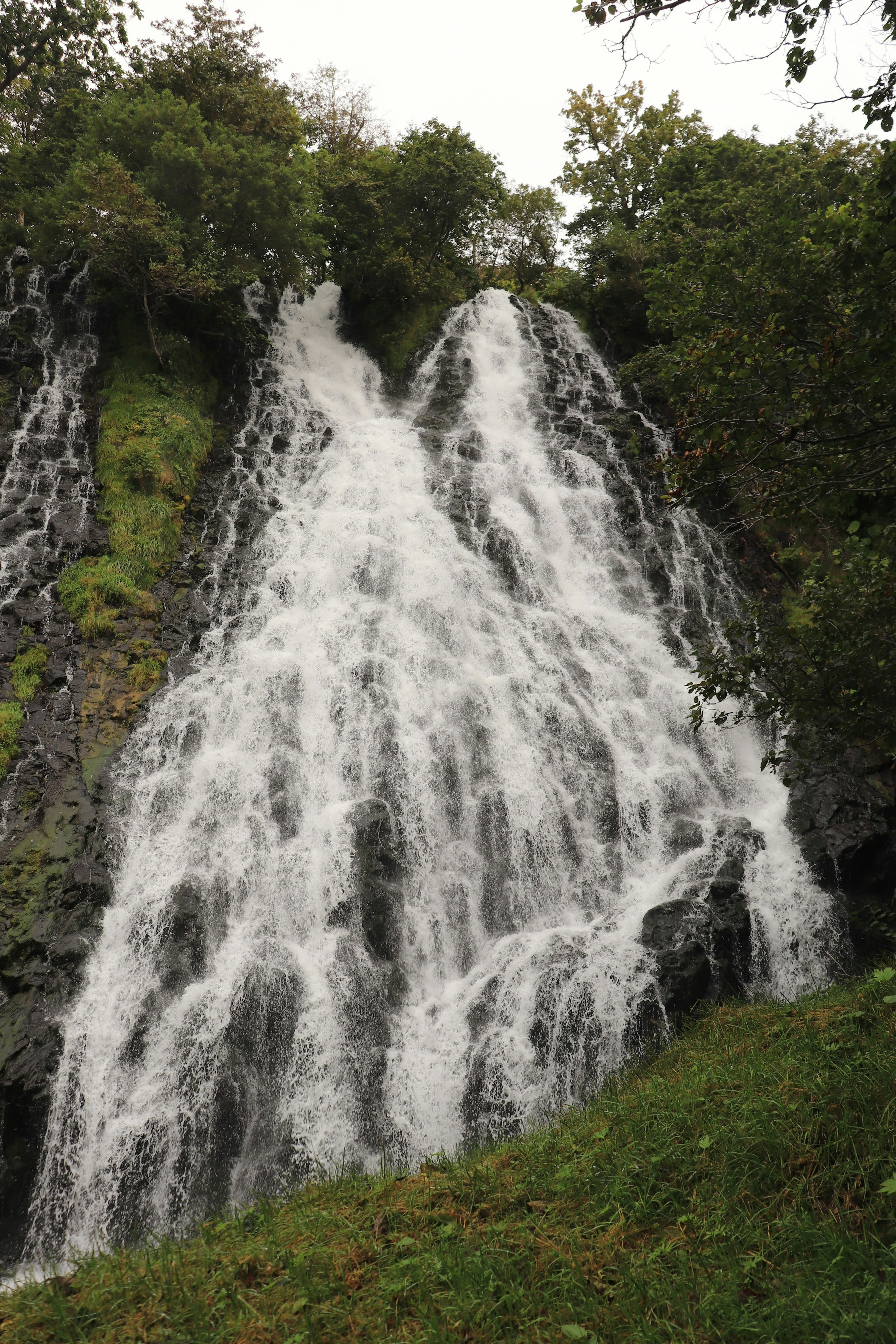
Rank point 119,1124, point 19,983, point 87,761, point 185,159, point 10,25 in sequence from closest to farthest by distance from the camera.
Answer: point 119,1124 < point 19,983 < point 87,761 < point 10,25 < point 185,159

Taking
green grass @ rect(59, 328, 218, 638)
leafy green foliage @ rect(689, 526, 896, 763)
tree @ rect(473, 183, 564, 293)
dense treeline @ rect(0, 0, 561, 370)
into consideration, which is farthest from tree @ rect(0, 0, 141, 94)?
leafy green foliage @ rect(689, 526, 896, 763)

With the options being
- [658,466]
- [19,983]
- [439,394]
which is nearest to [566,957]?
[658,466]

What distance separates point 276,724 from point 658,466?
692cm

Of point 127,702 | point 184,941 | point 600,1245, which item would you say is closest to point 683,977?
point 600,1245

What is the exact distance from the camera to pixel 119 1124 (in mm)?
6797

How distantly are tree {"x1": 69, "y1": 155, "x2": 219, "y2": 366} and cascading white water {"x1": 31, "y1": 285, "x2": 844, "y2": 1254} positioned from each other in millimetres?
4358

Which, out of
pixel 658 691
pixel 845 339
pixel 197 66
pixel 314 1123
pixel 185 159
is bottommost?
pixel 314 1123

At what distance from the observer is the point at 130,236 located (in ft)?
47.8

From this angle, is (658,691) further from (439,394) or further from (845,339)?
(439,394)

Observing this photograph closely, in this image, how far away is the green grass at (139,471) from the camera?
11719 millimetres

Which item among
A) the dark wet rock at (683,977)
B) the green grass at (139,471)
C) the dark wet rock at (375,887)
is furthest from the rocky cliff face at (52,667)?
the dark wet rock at (683,977)

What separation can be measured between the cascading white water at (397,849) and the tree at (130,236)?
4.36m

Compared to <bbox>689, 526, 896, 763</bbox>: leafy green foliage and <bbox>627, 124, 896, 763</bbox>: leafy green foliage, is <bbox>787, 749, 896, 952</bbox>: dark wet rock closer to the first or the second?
<bbox>689, 526, 896, 763</bbox>: leafy green foliage

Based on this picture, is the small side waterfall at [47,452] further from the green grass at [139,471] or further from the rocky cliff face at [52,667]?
the green grass at [139,471]
